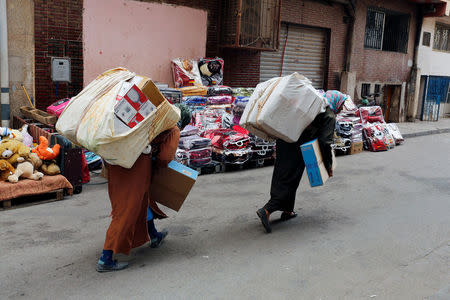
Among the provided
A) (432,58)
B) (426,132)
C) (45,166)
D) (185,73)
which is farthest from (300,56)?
(45,166)

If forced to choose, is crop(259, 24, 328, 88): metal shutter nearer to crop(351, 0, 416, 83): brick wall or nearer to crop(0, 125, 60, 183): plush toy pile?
crop(351, 0, 416, 83): brick wall

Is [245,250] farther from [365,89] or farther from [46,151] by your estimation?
[365,89]

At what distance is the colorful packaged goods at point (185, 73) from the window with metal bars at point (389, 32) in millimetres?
8932

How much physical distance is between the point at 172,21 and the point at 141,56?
1228 millimetres

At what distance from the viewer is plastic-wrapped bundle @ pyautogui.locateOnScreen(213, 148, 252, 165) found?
26.4 ft

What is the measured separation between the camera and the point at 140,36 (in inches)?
384

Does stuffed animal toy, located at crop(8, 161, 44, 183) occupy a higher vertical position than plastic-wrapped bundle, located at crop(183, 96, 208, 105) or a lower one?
lower

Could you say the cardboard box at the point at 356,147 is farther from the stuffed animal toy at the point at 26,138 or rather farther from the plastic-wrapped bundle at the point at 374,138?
the stuffed animal toy at the point at 26,138

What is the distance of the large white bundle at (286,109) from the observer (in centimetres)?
464

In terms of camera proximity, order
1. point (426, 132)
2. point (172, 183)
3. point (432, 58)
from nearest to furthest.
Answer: point (172, 183), point (426, 132), point (432, 58)

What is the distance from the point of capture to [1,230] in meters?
4.76

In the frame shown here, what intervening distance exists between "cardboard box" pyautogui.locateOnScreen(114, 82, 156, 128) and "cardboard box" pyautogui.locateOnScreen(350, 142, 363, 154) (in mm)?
7966

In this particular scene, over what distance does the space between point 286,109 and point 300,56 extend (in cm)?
984

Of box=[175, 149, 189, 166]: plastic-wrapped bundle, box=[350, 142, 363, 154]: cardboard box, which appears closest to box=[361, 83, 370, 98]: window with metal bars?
box=[350, 142, 363, 154]: cardboard box
